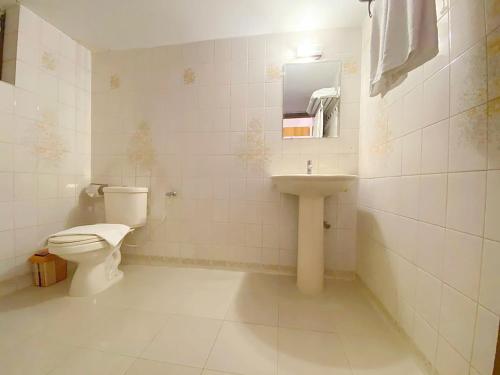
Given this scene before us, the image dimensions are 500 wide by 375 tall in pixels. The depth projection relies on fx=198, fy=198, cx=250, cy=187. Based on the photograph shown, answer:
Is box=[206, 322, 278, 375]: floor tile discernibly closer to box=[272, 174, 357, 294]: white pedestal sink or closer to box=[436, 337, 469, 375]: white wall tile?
box=[272, 174, 357, 294]: white pedestal sink

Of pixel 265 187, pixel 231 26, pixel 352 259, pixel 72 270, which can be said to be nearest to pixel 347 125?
pixel 265 187

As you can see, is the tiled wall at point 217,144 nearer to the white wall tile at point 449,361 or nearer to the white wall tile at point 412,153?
the white wall tile at point 412,153

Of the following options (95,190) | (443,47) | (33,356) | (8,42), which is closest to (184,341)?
(33,356)

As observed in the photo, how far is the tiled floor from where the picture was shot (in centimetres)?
79

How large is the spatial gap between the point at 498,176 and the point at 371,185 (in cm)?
78

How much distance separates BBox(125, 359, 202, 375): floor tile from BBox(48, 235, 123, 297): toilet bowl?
2.34ft

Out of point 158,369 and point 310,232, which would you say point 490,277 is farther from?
point 158,369

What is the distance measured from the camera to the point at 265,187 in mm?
1597

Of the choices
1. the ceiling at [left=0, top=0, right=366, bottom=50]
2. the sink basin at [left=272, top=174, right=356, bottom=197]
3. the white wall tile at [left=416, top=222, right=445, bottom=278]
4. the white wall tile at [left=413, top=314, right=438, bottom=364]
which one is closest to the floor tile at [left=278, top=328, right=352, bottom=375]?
the white wall tile at [left=413, top=314, right=438, bottom=364]

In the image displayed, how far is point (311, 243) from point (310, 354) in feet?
1.89

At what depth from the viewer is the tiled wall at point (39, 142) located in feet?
4.17

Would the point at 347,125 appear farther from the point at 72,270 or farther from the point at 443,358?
the point at 72,270

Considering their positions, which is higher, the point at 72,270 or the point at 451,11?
the point at 451,11

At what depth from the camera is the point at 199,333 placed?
0.96 metres
